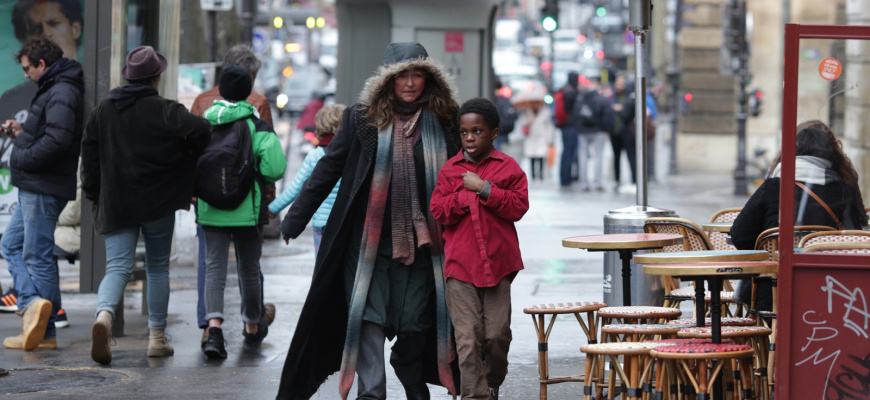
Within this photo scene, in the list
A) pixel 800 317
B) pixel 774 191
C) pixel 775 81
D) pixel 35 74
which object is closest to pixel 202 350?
pixel 35 74

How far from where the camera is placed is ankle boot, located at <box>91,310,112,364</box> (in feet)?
24.7

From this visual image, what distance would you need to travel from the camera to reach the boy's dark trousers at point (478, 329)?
233 inches

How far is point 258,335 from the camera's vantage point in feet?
27.6

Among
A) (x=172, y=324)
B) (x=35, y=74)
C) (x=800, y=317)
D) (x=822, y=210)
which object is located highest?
(x=35, y=74)

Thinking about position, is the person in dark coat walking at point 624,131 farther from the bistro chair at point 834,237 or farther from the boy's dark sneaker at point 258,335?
the bistro chair at point 834,237

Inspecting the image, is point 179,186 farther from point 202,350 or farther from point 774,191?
point 774,191

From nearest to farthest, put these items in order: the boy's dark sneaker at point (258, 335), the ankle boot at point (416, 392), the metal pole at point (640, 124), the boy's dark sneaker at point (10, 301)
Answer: the ankle boot at point (416, 392), the metal pole at point (640, 124), the boy's dark sneaker at point (258, 335), the boy's dark sneaker at point (10, 301)

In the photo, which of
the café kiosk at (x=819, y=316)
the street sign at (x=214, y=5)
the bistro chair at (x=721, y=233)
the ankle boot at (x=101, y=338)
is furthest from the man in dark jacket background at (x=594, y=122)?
the café kiosk at (x=819, y=316)

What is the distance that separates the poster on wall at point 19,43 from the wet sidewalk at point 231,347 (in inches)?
42.1

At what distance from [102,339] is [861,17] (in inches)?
503

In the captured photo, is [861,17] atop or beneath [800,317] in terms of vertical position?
atop

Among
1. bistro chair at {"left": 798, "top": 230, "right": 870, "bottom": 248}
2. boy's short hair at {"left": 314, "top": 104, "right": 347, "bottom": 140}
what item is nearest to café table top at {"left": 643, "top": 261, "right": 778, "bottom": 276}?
bistro chair at {"left": 798, "top": 230, "right": 870, "bottom": 248}

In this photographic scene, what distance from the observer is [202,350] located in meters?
8.30

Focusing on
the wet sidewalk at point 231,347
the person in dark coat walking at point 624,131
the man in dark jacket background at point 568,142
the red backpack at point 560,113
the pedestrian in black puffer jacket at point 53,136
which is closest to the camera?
the wet sidewalk at point 231,347
